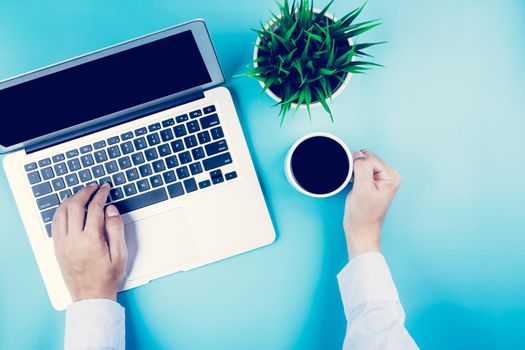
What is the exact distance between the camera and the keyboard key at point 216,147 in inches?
26.5

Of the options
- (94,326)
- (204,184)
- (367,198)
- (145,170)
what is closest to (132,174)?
(145,170)

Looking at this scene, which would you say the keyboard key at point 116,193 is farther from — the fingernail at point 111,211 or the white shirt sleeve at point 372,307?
the white shirt sleeve at point 372,307

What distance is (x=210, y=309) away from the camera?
2.38 feet

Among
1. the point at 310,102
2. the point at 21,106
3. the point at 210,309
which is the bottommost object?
the point at 210,309

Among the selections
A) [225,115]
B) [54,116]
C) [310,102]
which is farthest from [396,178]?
[54,116]

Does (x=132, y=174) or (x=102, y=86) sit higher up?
(x=102, y=86)

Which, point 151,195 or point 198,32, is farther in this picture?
point 151,195

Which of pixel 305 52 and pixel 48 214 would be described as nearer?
pixel 305 52

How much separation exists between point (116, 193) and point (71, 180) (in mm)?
83

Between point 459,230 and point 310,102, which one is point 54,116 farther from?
point 459,230

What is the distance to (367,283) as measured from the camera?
2.15 ft

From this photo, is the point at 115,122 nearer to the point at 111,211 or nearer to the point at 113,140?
the point at 113,140

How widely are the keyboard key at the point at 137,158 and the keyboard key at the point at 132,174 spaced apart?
0.01m

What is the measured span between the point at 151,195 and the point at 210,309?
0.24m
